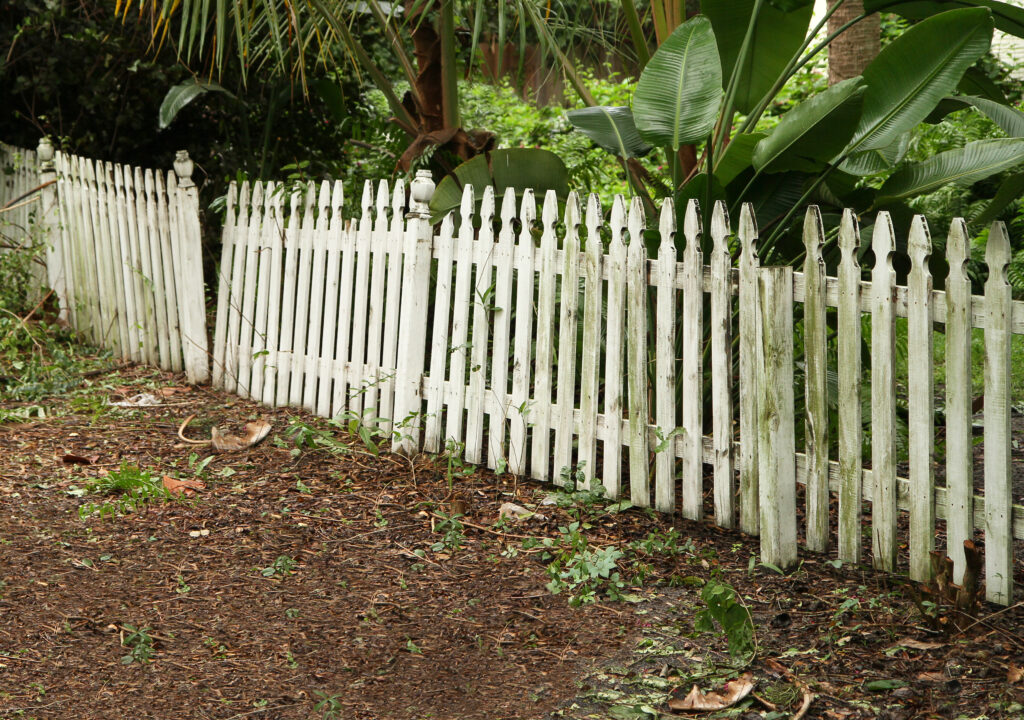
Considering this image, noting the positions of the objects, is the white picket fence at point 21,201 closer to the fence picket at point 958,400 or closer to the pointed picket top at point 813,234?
the pointed picket top at point 813,234

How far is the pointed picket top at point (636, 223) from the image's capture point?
396 centimetres

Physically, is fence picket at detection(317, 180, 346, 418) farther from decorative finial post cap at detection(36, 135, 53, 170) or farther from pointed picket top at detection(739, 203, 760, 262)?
decorative finial post cap at detection(36, 135, 53, 170)

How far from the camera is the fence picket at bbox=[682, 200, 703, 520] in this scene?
12.5 feet

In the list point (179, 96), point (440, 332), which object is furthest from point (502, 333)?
point (179, 96)

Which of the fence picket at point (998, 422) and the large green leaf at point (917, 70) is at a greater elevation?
the large green leaf at point (917, 70)

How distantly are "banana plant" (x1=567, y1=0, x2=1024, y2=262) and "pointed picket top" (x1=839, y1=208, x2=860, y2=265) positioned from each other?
0.46 metres

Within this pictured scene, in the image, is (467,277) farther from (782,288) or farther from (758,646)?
(758,646)

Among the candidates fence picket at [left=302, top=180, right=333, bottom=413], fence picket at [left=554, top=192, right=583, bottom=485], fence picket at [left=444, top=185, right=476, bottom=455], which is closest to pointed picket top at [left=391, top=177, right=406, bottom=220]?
fence picket at [left=444, top=185, right=476, bottom=455]

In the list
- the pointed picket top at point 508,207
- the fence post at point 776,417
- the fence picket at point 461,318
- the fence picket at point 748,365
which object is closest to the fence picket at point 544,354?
the pointed picket top at point 508,207

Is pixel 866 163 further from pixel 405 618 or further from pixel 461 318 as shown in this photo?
pixel 405 618

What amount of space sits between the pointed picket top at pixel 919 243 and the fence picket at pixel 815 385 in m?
0.32

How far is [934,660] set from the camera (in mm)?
2980

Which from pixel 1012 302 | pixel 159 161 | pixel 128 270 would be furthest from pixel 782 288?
pixel 159 161

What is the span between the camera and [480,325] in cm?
464
